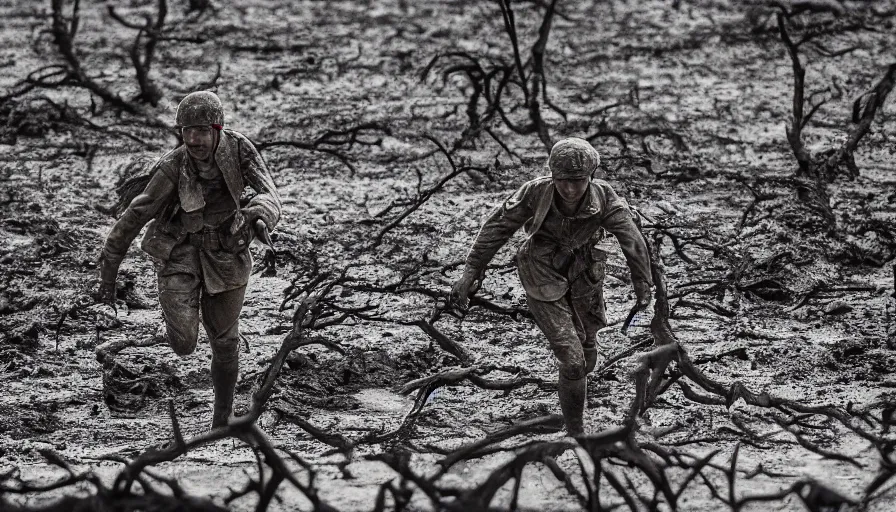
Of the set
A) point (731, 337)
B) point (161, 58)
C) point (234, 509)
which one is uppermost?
point (161, 58)

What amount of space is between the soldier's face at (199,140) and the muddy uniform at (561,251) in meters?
1.52

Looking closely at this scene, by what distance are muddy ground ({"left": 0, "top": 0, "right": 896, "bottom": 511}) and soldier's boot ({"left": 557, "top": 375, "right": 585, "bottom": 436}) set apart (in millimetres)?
262

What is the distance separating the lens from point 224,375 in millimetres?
8109

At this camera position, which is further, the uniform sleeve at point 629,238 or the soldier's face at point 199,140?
the soldier's face at point 199,140

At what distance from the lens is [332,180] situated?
1302 centimetres

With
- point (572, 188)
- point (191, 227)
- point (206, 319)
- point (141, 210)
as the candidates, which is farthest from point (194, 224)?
point (572, 188)

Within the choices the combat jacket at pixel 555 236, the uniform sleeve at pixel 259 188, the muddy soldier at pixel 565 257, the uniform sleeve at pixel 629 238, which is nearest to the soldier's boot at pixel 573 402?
the muddy soldier at pixel 565 257

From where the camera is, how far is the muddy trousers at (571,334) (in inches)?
298

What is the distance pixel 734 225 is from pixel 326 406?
453cm

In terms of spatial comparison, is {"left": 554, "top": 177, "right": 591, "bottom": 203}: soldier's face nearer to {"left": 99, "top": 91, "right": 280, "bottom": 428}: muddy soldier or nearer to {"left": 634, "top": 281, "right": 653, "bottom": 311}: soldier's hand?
{"left": 634, "top": 281, "right": 653, "bottom": 311}: soldier's hand

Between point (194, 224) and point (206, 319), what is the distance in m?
0.59

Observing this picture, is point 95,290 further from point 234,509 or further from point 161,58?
point 161,58

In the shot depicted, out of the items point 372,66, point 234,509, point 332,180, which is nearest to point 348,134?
point 332,180

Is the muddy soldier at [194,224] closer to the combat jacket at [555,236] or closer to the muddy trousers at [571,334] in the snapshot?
the combat jacket at [555,236]
